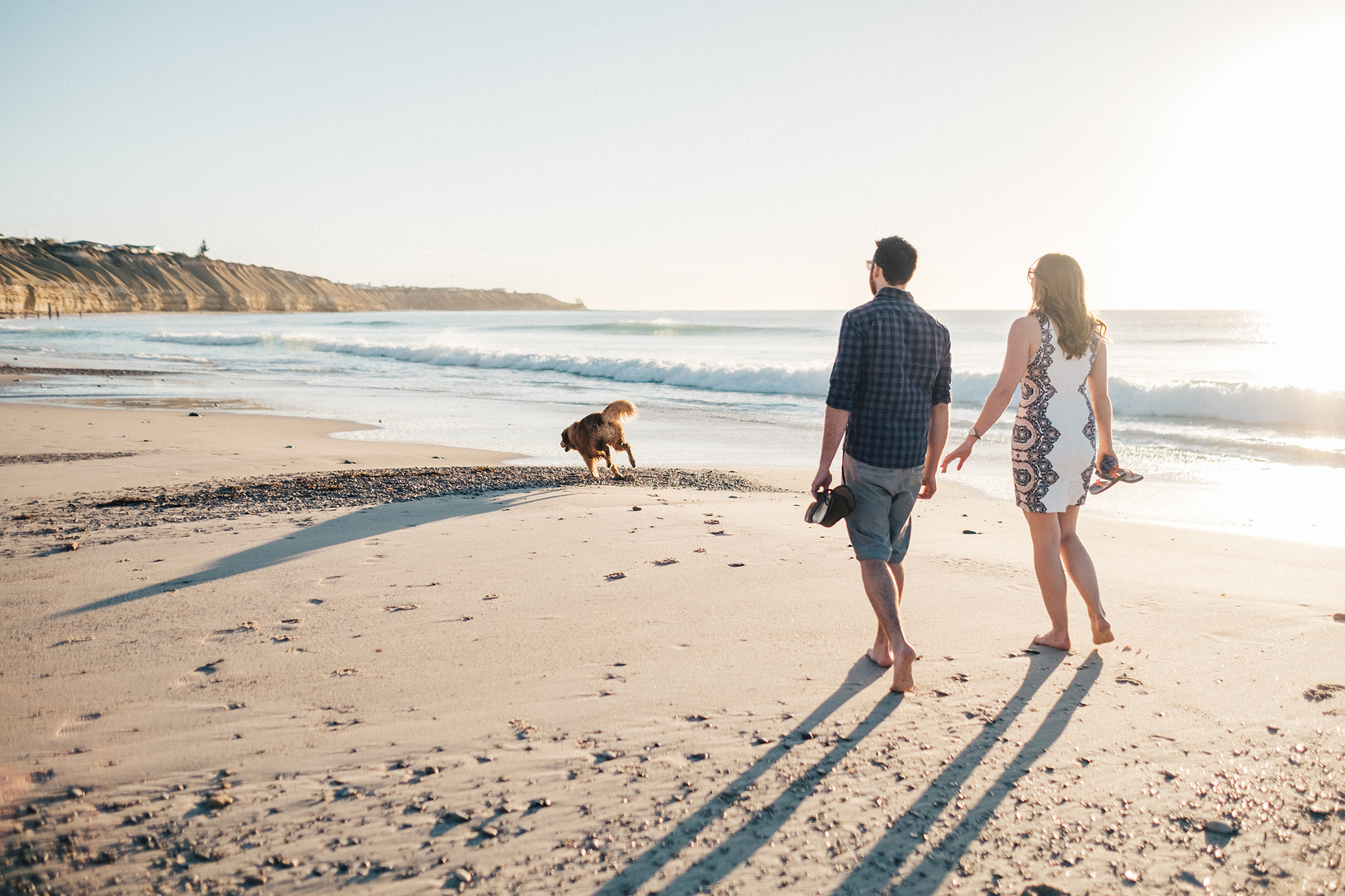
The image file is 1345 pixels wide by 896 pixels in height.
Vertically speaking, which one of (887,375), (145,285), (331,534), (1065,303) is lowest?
(331,534)

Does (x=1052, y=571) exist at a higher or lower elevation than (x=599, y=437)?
lower

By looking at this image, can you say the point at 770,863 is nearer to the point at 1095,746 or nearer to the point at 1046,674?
the point at 1095,746

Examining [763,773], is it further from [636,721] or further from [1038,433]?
[1038,433]

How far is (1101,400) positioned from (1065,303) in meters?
0.56

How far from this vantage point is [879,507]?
320 cm

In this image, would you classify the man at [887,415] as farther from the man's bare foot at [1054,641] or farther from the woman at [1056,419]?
the man's bare foot at [1054,641]

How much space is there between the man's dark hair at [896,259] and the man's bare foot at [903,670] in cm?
146

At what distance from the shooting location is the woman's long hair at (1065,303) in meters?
3.39

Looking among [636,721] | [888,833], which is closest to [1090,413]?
[888,833]

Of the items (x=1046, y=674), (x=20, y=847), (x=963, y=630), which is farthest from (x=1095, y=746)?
(x=20, y=847)

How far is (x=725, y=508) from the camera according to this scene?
644 cm

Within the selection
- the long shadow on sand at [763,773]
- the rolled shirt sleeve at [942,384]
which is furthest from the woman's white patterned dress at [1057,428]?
the long shadow on sand at [763,773]

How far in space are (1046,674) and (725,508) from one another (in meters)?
3.33

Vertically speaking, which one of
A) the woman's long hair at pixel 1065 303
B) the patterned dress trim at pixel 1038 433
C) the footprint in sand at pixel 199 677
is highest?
the woman's long hair at pixel 1065 303
